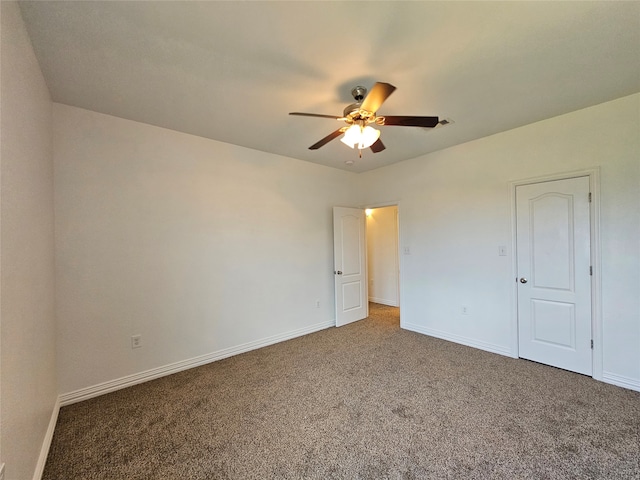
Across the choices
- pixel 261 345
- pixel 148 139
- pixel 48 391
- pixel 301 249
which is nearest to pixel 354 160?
pixel 301 249

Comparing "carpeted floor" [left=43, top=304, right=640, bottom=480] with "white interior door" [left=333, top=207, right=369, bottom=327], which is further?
"white interior door" [left=333, top=207, right=369, bottom=327]

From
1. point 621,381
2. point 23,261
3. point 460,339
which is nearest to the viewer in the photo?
point 23,261

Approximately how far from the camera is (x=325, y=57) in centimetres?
184

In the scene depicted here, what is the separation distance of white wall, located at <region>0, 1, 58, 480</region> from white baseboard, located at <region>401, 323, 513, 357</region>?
13.3 feet

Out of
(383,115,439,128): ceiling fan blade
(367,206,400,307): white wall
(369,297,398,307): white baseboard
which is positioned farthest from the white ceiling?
(369,297,398,307): white baseboard

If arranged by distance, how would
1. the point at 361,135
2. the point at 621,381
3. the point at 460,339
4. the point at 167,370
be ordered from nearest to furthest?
the point at 361,135 < the point at 621,381 < the point at 167,370 < the point at 460,339

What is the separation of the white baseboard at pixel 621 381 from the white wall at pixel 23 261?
4.38m

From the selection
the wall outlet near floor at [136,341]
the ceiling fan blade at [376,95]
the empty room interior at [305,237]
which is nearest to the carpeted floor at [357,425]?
the empty room interior at [305,237]

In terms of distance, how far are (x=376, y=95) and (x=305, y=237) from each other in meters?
2.63

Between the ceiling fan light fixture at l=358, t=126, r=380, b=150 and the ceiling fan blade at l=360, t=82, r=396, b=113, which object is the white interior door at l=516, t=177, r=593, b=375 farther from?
the ceiling fan blade at l=360, t=82, r=396, b=113

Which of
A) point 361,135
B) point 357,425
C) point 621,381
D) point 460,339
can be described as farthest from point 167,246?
point 621,381

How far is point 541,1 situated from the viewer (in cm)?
145

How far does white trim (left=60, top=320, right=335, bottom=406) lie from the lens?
2420 mm

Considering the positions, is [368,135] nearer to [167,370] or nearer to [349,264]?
[349,264]
